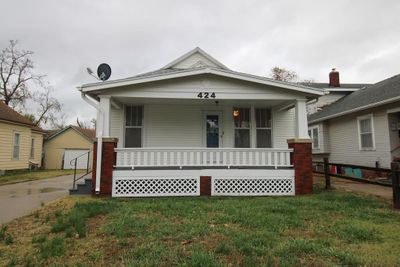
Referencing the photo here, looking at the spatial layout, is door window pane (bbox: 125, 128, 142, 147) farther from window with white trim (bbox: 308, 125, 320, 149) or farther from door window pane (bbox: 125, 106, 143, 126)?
window with white trim (bbox: 308, 125, 320, 149)

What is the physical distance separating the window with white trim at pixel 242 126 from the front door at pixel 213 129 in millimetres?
655

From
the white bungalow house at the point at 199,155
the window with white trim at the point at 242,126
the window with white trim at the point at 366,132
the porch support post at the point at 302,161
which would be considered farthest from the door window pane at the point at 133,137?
the window with white trim at the point at 366,132

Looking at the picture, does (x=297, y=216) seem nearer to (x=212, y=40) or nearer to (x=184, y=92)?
(x=184, y=92)

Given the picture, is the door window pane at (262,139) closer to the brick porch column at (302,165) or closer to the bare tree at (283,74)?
the brick porch column at (302,165)

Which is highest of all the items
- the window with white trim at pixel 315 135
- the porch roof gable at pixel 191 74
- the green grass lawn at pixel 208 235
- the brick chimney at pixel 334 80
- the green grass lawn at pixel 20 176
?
the brick chimney at pixel 334 80

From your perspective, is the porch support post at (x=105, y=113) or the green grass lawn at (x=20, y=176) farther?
the green grass lawn at (x=20, y=176)

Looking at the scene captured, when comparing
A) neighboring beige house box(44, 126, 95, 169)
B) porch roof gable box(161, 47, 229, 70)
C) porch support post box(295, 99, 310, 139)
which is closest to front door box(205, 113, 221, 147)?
porch roof gable box(161, 47, 229, 70)

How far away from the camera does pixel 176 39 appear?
18359mm

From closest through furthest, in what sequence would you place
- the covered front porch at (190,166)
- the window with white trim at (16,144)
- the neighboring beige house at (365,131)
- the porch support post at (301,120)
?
the covered front porch at (190,166)
the porch support post at (301,120)
the neighboring beige house at (365,131)
the window with white trim at (16,144)

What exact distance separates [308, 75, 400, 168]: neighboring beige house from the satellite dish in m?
10.1

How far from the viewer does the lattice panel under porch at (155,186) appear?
8.52 m

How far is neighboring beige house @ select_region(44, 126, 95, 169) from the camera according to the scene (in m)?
28.3

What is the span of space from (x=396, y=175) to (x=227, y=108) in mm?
5960

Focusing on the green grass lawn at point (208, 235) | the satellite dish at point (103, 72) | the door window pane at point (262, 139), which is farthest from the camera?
the door window pane at point (262, 139)
